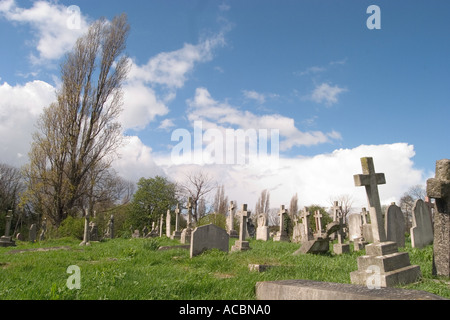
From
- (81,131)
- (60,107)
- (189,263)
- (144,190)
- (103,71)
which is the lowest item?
(189,263)

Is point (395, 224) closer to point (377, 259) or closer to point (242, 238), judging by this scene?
point (242, 238)

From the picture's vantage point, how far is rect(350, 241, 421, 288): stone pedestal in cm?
448

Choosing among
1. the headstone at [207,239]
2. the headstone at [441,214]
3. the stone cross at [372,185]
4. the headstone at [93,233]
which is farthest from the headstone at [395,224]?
the headstone at [93,233]

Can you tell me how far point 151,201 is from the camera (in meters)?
40.9

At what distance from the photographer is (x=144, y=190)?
4181 cm

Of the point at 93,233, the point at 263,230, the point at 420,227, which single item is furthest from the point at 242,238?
the point at 93,233

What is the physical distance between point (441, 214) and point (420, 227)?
277 inches

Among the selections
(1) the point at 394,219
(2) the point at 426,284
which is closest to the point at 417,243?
(1) the point at 394,219

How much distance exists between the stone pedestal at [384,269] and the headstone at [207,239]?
5.51 meters

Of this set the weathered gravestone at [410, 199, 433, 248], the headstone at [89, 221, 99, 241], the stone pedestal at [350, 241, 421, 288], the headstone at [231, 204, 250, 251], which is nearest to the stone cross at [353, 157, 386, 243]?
the stone pedestal at [350, 241, 421, 288]

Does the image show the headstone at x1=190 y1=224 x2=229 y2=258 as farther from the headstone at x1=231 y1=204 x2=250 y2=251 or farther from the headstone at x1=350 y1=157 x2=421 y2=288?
the headstone at x1=350 y1=157 x2=421 y2=288

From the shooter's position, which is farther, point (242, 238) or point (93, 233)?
point (93, 233)
